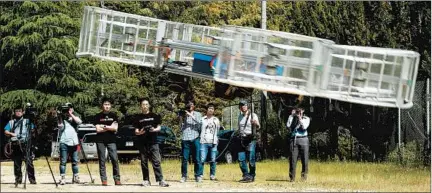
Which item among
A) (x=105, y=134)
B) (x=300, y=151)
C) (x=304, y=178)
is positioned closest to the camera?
(x=105, y=134)

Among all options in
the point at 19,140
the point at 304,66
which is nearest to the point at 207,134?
the point at 304,66

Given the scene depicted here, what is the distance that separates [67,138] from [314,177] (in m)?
5.35

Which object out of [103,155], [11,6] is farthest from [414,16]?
[11,6]

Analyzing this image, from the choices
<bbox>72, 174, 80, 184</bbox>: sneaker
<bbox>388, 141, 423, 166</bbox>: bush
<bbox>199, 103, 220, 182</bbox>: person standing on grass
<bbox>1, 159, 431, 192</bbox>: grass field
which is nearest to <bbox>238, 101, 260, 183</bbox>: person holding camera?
<bbox>1, 159, 431, 192</bbox>: grass field

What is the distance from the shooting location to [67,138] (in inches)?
571

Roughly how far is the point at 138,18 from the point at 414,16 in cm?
957

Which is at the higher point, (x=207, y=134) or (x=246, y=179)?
(x=207, y=134)

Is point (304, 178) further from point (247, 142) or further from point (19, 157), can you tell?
point (19, 157)

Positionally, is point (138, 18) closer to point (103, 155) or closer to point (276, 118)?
point (103, 155)

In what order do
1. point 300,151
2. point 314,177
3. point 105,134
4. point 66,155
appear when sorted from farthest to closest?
point 314,177, point 300,151, point 66,155, point 105,134

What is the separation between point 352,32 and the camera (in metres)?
22.4

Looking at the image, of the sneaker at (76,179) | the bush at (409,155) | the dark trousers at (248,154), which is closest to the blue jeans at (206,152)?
the dark trousers at (248,154)

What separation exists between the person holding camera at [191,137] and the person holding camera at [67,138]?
82.5 inches

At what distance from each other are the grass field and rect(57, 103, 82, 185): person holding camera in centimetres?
65
